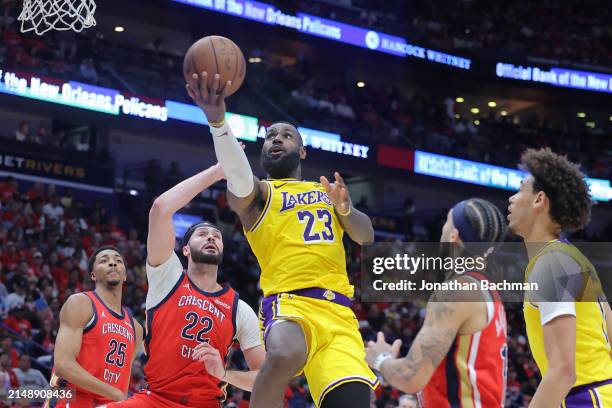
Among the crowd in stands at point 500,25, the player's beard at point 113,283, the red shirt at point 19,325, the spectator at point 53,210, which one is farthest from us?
the crowd in stands at point 500,25

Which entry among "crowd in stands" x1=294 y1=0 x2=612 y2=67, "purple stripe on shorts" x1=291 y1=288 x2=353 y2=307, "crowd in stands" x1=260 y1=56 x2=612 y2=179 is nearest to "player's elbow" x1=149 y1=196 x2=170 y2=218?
"purple stripe on shorts" x1=291 y1=288 x2=353 y2=307

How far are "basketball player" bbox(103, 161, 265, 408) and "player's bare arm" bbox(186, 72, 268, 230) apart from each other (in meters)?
0.47

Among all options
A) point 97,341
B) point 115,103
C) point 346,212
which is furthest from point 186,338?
point 115,103

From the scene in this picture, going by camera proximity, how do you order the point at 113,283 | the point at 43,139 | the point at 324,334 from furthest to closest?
the point at 43,139 < the point at 113,283 < the point at 324,334

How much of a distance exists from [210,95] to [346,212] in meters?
1.07

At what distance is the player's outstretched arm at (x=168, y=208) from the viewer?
233 inches

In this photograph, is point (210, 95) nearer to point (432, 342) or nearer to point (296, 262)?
point (296, 262)

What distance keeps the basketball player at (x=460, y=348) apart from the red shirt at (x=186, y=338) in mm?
2453

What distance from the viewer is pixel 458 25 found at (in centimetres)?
3153

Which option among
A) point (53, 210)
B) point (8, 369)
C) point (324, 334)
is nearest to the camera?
point (324, 334)

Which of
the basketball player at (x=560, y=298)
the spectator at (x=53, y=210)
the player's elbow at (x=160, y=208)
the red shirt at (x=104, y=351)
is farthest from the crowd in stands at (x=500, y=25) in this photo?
the basketball player at (x=560, y=298)

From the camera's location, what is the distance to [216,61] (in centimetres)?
525

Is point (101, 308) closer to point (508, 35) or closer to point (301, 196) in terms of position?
point (301, 196)

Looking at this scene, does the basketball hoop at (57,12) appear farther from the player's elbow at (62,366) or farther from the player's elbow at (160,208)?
the player's elbow at (62,366)
